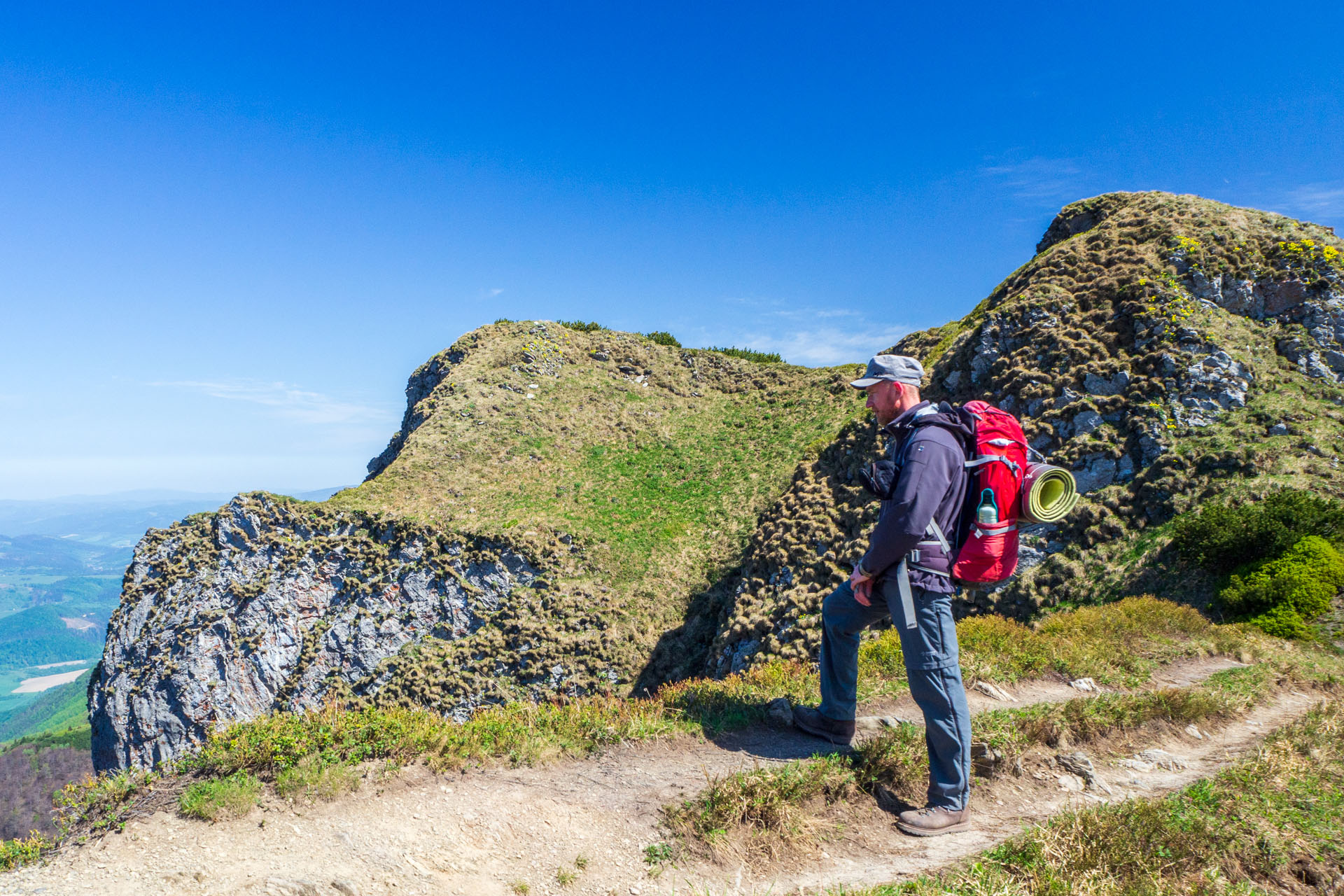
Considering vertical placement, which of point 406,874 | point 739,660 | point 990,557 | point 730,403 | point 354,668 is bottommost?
point 354,668

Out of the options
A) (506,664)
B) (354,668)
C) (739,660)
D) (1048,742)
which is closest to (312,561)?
(354,668)

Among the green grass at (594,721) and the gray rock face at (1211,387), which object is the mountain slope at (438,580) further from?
the green grass at (594,721)

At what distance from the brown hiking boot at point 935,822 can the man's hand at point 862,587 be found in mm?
1625

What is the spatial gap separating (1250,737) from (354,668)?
104 feet

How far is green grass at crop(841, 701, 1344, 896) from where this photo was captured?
12.5 feet

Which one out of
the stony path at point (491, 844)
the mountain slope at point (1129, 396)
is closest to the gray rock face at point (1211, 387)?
the mountain slope at point (1129, 396)

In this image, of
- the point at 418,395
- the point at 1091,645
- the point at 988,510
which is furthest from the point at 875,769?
the point at 418,395

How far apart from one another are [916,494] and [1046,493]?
1.05 m

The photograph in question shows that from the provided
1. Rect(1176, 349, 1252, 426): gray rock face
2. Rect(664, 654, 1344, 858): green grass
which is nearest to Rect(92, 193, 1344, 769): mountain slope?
Rect(1176, 349, 1252, 426): gray rock face

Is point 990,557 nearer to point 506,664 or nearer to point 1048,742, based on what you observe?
point 1048,742

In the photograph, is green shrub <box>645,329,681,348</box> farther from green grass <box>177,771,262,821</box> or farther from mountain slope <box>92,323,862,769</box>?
green grass <box>177,771,262,821</box>

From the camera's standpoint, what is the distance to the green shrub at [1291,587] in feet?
36.5

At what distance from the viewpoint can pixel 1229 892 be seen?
12.6 ft

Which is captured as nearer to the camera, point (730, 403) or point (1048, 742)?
point (1048, 742)
